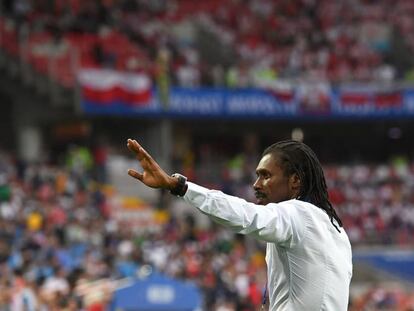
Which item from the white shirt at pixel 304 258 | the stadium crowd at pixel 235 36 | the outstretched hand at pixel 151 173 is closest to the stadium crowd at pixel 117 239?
the stadium crowd at pixel 235 36

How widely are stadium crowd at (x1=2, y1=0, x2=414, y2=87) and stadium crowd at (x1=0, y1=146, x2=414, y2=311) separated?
249 cm

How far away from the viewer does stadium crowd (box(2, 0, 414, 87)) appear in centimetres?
2373

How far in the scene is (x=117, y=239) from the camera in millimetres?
17516

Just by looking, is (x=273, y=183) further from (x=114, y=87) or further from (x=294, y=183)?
(x=114, y=87)

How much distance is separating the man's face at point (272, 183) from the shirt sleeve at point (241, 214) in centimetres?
20

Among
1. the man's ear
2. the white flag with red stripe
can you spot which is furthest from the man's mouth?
the white flag with red stripe

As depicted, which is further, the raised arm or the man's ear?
the man's ear

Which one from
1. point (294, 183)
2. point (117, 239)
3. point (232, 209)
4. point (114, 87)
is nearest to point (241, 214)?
point (232, 209)

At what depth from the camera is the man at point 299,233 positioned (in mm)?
3680

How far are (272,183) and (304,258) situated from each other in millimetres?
304

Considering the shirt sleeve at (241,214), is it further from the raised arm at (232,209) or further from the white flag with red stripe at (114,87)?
the white flag with red stripe at (114,87)

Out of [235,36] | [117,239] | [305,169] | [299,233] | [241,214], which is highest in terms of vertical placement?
[235,36]

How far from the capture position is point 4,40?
22.3 metres

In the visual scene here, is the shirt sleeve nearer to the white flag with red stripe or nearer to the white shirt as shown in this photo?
the white shirt
